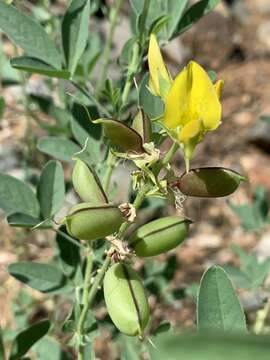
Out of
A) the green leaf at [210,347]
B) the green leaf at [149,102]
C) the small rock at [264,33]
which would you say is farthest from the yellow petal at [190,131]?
the small rock at [264,33]

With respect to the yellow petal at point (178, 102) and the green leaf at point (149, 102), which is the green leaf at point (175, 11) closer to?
the green leaf at point (149, 102)

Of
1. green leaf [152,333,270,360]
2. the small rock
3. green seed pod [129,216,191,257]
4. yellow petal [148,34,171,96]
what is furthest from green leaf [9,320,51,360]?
the small rock

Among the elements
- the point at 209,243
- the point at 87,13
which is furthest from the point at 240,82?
the point at 87,13

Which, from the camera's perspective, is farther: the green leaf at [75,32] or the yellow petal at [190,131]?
the green leaf at [75,32]

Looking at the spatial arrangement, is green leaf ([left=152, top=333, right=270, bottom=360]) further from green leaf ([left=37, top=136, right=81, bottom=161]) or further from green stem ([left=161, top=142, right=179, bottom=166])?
green leaf ([left=37, top=136, right=81, bottom=161])

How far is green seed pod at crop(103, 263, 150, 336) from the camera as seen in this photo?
2.25 feet

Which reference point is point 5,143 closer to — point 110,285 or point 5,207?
point 5,207

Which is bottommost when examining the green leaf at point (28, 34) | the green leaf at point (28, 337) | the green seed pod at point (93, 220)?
the green leaf at point (28, 337)

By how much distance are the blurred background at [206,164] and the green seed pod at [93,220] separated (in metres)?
0.53

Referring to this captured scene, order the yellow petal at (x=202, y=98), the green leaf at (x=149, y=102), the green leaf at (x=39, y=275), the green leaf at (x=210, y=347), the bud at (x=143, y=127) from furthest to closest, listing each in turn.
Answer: the green leaf at (x=39, y=275), the green leaf at (x=149, y=102), the bud at (x=143, y=127), the yellow petal at (x=202, y=98), the green leaf at (x=210, y=347)

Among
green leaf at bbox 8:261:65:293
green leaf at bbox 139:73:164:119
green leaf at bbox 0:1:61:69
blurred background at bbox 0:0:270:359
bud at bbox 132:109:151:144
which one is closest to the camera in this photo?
bud at bbox 132:109:151:144

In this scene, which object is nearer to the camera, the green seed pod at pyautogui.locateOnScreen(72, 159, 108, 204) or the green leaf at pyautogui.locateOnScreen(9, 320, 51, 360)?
the green seed pod at pyautogui.locateOnScreen(72, 159, 108, 204)

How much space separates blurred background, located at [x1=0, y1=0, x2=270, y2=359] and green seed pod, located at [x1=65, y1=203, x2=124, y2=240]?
0.53 m

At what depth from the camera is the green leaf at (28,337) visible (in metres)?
1.09
